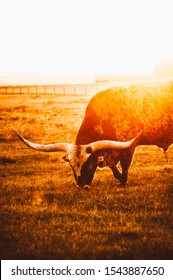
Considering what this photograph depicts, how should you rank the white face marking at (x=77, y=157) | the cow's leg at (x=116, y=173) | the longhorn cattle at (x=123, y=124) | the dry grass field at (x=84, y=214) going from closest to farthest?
1. the dry grass field at (x=84, y=214)
2. the white face marking at (x=77, y=157)
3. the longhorn cattle at (x=123, y=124)
4. the cow's leg at (x=116, y=173)

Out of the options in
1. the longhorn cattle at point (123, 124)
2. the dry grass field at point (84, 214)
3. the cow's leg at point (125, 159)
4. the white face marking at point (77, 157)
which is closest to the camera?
the dry grass field at point (84, 214)

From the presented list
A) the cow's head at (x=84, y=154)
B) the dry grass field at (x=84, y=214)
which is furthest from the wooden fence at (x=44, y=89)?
the cow's head at (x=84, y=154)

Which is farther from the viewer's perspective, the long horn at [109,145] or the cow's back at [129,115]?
the cow's back at [129,115]

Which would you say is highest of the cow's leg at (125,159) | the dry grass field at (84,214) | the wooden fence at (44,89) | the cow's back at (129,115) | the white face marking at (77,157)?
the cow's back at (129,115)

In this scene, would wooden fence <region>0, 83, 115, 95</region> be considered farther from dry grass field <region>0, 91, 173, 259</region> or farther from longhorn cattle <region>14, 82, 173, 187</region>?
longhorn cattle <region>14, 82, 173, 187</region>

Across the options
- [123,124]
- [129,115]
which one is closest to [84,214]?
[123,124]

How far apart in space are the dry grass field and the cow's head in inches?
14.7

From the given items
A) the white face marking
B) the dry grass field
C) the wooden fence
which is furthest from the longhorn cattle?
the wooden fence

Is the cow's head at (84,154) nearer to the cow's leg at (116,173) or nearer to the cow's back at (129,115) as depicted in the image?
the cow's back at (129,115)

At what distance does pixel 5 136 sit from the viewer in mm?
17062

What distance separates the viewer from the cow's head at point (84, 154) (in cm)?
790

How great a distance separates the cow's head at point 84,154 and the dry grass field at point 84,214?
37 centimetres

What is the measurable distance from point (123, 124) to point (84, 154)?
4.80 ft
